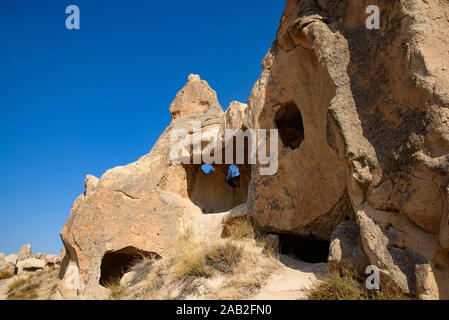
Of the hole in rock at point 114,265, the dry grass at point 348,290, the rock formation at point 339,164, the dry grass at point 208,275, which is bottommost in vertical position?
the hole in rock at point 114,265

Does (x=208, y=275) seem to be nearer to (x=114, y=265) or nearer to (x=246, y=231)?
(x=246, y=231)

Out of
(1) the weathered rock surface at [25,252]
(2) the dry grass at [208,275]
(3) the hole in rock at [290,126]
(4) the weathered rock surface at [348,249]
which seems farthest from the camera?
(1) the weathered rock surface at [25,252]

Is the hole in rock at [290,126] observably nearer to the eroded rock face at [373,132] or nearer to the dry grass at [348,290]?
the eroded rock face at [373,132]

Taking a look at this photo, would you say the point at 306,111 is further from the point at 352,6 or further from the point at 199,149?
the point at 199,149

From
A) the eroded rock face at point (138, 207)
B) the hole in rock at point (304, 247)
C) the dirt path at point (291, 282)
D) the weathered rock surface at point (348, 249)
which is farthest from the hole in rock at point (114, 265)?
the weathered rock surface at point (348, 249)

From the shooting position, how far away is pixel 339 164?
5172 millimetres

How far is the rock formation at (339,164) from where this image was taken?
3.29 meters

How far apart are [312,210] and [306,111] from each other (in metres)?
1.89

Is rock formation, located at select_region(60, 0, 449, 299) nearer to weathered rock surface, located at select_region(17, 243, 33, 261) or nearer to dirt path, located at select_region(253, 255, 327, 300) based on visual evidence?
dirt path, located at select_region(253, 255, 327, 300)

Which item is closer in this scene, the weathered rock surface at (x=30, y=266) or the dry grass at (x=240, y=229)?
the dry grass at (x=240, y=229)

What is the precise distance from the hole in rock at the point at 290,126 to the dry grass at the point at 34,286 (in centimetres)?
796

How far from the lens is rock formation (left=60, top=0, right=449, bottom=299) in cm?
329

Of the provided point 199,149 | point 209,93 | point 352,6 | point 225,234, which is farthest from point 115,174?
point 352,6
